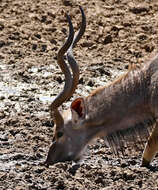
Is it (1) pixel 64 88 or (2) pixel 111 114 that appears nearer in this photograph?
(1) pixel 64 88

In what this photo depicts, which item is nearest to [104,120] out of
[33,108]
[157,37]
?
[33,108]

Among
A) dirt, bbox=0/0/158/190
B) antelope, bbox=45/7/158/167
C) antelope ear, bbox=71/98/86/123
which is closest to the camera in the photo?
antelope ear, bbox=71/98/86/123

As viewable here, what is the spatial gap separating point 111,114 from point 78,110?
37 centimetres

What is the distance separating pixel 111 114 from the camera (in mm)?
7262

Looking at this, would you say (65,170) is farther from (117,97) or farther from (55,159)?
(117,97)

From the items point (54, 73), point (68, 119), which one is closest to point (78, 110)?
point (68, 119)

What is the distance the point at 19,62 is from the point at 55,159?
3767 millimetres

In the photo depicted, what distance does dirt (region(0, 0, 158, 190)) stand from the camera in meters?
7.52

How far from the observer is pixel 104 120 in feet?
23.9

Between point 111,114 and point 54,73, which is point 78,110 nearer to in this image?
point 111,114

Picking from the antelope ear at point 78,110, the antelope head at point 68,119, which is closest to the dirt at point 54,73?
the antelope head at point 68,119

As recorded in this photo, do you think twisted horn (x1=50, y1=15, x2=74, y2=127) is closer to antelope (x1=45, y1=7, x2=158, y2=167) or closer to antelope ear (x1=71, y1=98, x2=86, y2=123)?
antelope (x1=45, y1=7, x2=158, y2=167)

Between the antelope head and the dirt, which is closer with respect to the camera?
the antelope head

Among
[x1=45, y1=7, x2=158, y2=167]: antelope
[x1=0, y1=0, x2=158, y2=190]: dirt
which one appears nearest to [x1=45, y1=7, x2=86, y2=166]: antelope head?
[x1=45, y1=7, x2=158, y2=167]: antelope
